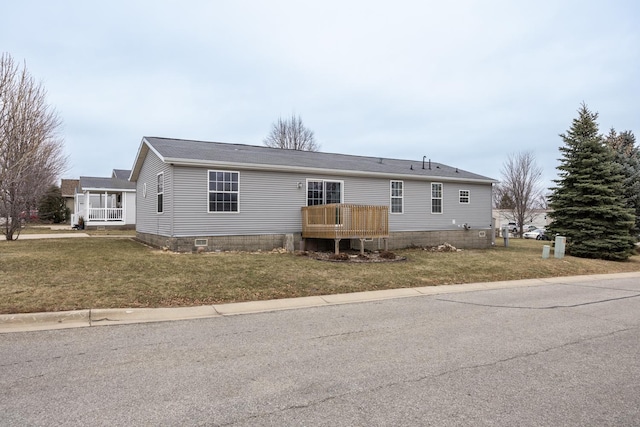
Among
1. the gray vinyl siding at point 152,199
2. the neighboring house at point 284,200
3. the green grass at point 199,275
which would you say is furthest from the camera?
the gray vinyl siding at point 152,199

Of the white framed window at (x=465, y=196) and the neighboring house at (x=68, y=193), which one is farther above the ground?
the neighboring house at (x=68, y=193)

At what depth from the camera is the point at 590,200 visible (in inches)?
737

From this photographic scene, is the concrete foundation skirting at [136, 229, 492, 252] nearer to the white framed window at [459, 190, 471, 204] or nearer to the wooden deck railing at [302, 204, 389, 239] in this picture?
the wooden deck railing at [302, 204, 389, 239]

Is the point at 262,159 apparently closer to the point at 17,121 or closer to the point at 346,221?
the point at 346,221

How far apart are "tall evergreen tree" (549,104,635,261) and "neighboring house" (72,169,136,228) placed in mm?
25596

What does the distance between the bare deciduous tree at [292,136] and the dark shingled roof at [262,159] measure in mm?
23059

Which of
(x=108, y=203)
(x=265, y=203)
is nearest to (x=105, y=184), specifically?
(x=108, y=203)

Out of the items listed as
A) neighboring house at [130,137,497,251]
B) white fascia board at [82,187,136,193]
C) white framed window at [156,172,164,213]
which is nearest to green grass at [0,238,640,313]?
neighboring house at [130,137,497,251]

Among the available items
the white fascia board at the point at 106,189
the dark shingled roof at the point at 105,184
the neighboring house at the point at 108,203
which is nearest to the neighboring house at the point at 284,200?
the white fascia board at the point at 106,189

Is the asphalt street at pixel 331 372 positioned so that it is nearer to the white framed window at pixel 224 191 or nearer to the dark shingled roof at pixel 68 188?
the white framed window at pixel 224 191

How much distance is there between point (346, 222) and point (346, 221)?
0.12 feet

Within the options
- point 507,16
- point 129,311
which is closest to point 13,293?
point 129,311

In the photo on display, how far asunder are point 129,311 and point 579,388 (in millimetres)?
6277

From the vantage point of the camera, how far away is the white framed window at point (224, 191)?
570 inches
